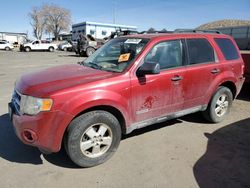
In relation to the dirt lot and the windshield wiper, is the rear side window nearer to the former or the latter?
the dirt lot

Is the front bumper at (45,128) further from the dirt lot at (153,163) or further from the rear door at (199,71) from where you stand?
the rear door at (199,71)

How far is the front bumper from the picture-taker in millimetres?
3166

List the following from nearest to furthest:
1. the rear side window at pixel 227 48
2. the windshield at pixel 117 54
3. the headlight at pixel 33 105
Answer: the headlight at pixel 33 105 → the windshield at pixel 117 54 → the rear side window at pixel 227 48

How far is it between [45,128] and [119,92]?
43.0 inches

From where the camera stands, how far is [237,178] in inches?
132

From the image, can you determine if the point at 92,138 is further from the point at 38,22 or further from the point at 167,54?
the point at 38,22

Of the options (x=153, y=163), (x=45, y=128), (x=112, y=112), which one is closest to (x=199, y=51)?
(x=112, y=112)

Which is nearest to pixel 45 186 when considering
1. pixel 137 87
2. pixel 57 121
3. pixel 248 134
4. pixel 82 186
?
pixel 82 186

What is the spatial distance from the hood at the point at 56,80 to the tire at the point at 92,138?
18.3 inches

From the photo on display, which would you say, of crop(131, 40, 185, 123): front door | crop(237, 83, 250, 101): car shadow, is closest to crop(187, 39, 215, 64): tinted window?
crop(131, 40, 185, 123): front door

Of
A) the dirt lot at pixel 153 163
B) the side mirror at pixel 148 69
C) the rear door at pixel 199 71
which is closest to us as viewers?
the dirt lot at pixel 153 163

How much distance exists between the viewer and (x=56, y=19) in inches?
3433

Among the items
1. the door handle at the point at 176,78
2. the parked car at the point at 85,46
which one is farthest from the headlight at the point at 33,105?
the parked car at the point at 85,46

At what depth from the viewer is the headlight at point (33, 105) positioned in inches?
124
